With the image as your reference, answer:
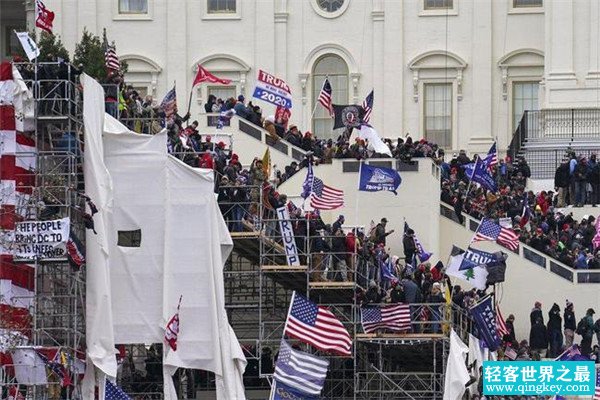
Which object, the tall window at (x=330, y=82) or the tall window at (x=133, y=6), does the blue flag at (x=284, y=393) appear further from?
the tall window at (x=133, y=6)

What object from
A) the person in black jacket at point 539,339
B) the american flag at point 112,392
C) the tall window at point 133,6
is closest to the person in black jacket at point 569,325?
the person in black jacket at point 539,339

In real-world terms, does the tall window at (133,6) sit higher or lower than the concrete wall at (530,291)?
higher

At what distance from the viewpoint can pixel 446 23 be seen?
14550cm

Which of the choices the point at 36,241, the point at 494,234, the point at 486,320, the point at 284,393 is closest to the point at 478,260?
the point at 486,320

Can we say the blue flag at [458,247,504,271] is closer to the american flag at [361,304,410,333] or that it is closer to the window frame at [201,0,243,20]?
the american flag at [361,304,410,333]

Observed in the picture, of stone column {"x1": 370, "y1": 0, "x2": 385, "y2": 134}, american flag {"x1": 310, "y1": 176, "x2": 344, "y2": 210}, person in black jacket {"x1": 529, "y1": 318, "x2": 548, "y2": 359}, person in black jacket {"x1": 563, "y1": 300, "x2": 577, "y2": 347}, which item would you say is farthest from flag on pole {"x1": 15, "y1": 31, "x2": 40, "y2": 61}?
stone column {"x1": 370, "y1": 0, "x2": 385, "y2": 134}

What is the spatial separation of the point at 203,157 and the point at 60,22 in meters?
30.5

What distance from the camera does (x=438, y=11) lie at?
478 feet

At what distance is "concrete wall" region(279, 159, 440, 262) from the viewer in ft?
407

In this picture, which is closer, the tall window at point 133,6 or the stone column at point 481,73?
the stone column at point 481,73

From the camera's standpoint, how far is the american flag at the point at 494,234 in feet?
397

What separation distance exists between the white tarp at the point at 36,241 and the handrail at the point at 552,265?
→ 21780 millimetres

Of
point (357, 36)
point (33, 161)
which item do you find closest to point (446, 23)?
point (357, 36)

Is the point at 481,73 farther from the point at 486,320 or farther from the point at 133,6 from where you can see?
the point at 486,320
